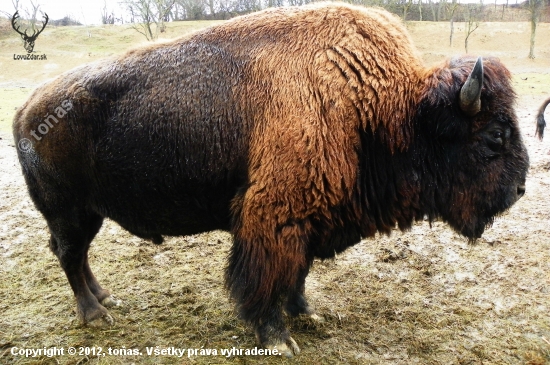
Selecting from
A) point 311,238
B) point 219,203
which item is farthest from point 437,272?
point 219,203

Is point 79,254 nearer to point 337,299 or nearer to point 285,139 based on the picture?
point 285,139

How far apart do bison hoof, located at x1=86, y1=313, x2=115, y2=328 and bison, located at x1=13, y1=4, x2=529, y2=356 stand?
Answer: 111cm

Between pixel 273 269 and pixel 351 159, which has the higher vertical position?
pixel 351 159

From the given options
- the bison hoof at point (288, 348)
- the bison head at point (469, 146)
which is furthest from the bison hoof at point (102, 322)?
the bison head at point (469, 146)

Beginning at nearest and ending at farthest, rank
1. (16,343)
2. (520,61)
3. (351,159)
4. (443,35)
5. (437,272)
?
(351,159), (16,343), (437,272), (520,61), (443,35)

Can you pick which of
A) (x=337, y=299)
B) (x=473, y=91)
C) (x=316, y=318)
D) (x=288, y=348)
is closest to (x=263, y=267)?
(x=288, y=348)

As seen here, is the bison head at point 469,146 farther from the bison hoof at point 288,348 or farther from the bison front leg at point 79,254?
the bison front leg at point 79,254

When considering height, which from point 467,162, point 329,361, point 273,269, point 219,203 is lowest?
point 329,361

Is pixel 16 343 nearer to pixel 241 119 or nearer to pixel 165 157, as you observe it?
pixel 165 157

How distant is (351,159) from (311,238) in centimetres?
63

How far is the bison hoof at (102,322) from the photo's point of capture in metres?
3.69

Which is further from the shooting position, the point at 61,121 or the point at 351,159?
the point at 61,121

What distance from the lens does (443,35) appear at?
41000mm

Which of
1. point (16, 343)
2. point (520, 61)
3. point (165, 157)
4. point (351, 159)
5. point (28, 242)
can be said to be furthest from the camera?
point (520, 61)
